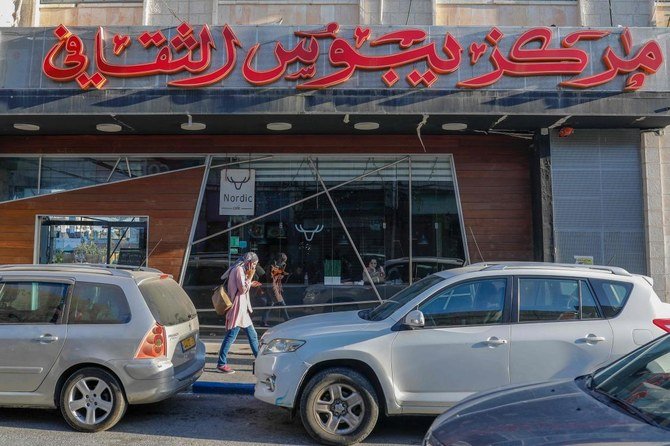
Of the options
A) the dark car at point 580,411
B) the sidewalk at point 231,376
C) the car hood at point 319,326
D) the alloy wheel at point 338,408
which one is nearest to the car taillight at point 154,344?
the car hood at point 319,326

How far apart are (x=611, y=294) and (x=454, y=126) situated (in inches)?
220

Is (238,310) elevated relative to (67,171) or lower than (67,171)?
lower

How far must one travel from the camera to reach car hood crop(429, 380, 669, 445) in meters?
2.76

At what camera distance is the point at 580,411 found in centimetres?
309

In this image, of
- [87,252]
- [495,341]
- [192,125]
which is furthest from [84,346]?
[87,252]

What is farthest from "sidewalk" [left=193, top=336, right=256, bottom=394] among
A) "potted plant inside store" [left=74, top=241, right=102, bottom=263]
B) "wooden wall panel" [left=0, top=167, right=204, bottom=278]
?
"potted plant inside store" [left=74, top=241, right=102, bottom=263]

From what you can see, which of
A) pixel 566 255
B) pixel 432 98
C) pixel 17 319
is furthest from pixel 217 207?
pixel 566 255

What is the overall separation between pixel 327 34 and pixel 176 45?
8.60 ft

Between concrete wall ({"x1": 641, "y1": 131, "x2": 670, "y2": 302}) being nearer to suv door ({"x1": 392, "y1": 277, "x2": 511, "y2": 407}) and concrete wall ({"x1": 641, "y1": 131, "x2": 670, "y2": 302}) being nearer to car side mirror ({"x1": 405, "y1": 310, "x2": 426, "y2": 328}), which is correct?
suv door ({"x1": 392, "y1": 277, "x2": 511, "y2": 407})

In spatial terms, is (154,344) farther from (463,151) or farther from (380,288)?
(463,151)

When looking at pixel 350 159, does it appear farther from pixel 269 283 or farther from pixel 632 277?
pixel 632 277

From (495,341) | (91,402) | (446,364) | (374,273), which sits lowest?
(91,402)

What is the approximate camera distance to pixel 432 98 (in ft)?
30.8

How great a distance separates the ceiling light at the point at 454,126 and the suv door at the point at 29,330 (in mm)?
7016
